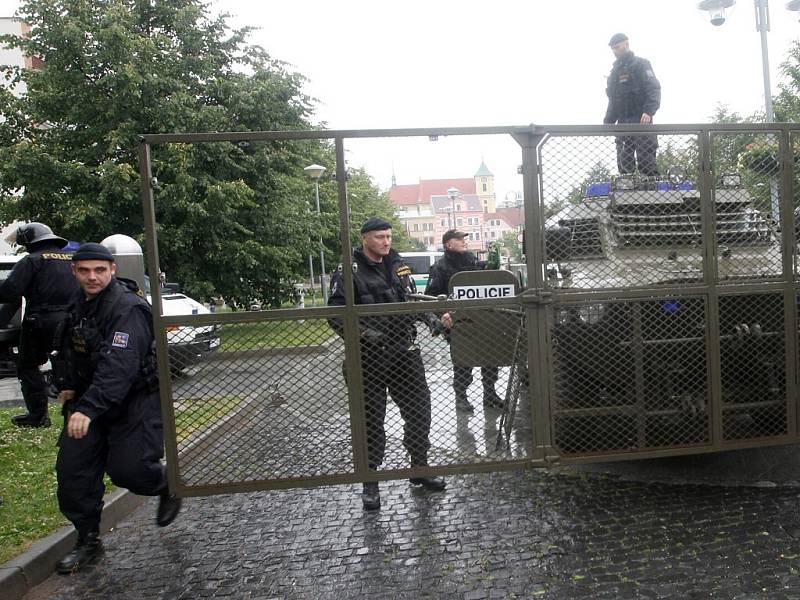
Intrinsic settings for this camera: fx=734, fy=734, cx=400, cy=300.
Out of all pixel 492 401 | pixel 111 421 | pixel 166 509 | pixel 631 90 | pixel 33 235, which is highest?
pixel 631 90

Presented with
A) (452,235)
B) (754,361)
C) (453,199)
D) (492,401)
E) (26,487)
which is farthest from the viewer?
(452,235)

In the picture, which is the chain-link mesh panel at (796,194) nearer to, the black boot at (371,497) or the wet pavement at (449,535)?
the wet pavement at (449,535)

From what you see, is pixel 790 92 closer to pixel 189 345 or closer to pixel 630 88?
pixel 630 88

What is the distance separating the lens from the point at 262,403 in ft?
13.6

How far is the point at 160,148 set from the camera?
56.4 feet

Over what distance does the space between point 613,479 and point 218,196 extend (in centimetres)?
1329

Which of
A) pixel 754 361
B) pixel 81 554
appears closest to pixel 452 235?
pixel 754 361

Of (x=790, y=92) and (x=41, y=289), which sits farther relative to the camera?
(x=790, y=92)

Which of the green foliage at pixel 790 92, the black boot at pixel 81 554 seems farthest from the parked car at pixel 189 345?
the green foliage at pixel 790 92

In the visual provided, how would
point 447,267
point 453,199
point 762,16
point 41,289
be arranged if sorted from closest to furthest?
1. point 453,199
2. point 447,267
3. point 41,289
4. point 762,16

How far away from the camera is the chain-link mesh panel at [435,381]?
4184mm

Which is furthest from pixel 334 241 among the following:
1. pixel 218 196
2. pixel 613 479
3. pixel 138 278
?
pixel 613 479

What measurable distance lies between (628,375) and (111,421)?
9.91 feet

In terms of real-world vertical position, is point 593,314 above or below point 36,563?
above
